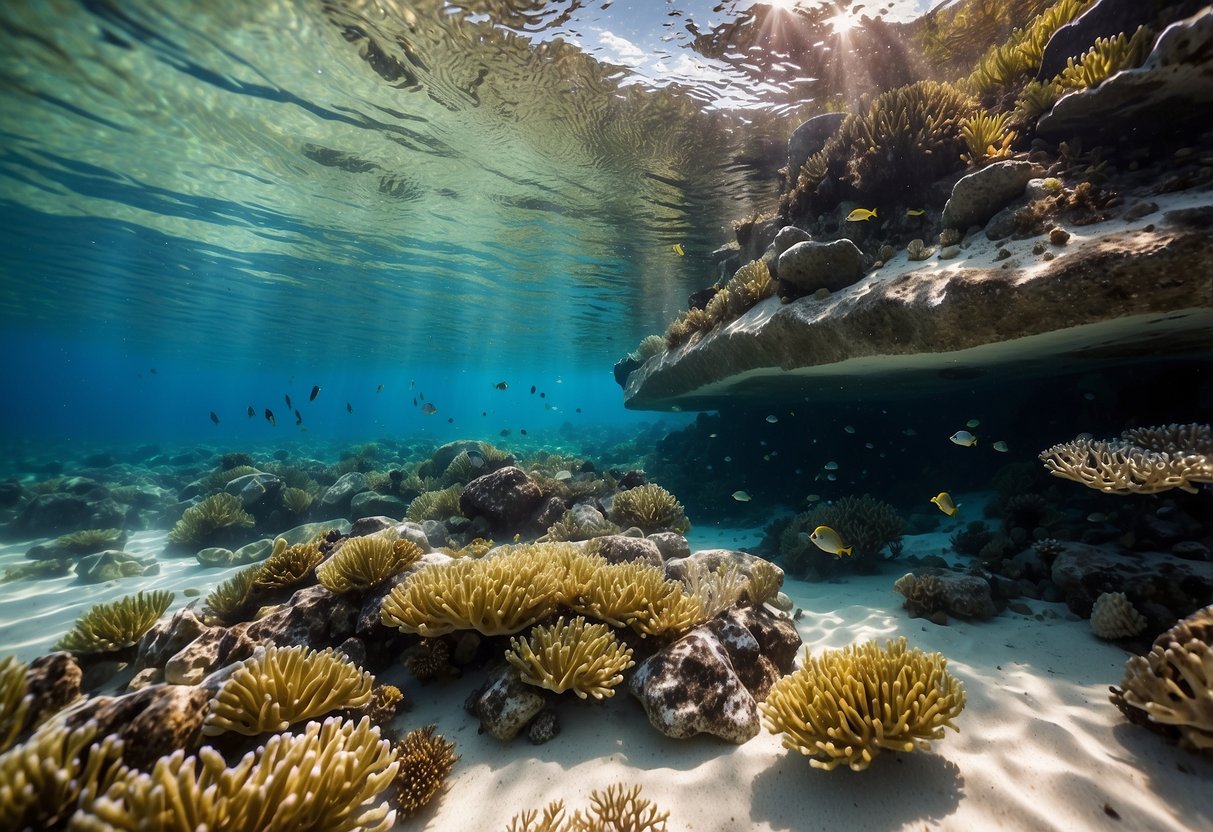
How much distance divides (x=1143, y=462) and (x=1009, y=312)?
1.87 m

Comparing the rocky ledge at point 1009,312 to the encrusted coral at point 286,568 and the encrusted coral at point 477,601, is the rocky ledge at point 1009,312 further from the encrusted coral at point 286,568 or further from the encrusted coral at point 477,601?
the encrusted coral at point 286,568

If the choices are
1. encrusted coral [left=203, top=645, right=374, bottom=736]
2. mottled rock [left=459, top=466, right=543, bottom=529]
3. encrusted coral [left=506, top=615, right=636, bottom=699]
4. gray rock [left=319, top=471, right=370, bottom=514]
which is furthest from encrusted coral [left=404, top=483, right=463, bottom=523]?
encrusted coral [left=506, top=615, right=636, bottom=699]

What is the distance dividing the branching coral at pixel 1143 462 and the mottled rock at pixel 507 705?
5.59 metres

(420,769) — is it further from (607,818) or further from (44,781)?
(44,781)

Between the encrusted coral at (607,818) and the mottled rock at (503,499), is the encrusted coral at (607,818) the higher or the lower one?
the lower one

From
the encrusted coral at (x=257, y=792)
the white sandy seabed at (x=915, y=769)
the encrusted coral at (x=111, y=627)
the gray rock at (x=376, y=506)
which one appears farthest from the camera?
the gray rock at (x=376, y=506)

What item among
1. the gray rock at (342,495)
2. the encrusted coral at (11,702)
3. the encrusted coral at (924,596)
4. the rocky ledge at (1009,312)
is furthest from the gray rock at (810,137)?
the gray rock at (342,495)

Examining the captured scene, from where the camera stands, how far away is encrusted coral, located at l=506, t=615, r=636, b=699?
3.53 metres

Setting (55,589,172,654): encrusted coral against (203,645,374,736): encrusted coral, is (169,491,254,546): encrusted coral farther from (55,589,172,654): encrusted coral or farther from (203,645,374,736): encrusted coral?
(203,645,374,736): encrusted coral

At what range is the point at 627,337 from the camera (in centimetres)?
4072

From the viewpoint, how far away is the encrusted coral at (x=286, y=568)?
221 inches

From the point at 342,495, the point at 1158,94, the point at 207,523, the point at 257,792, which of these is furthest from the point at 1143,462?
the point at 207,523

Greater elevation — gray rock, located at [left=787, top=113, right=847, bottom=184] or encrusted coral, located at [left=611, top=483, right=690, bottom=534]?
gray rock, located at [left=787, top=113, right=847, bottom=184]

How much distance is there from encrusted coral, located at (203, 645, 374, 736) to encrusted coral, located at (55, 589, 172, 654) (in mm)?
3027
